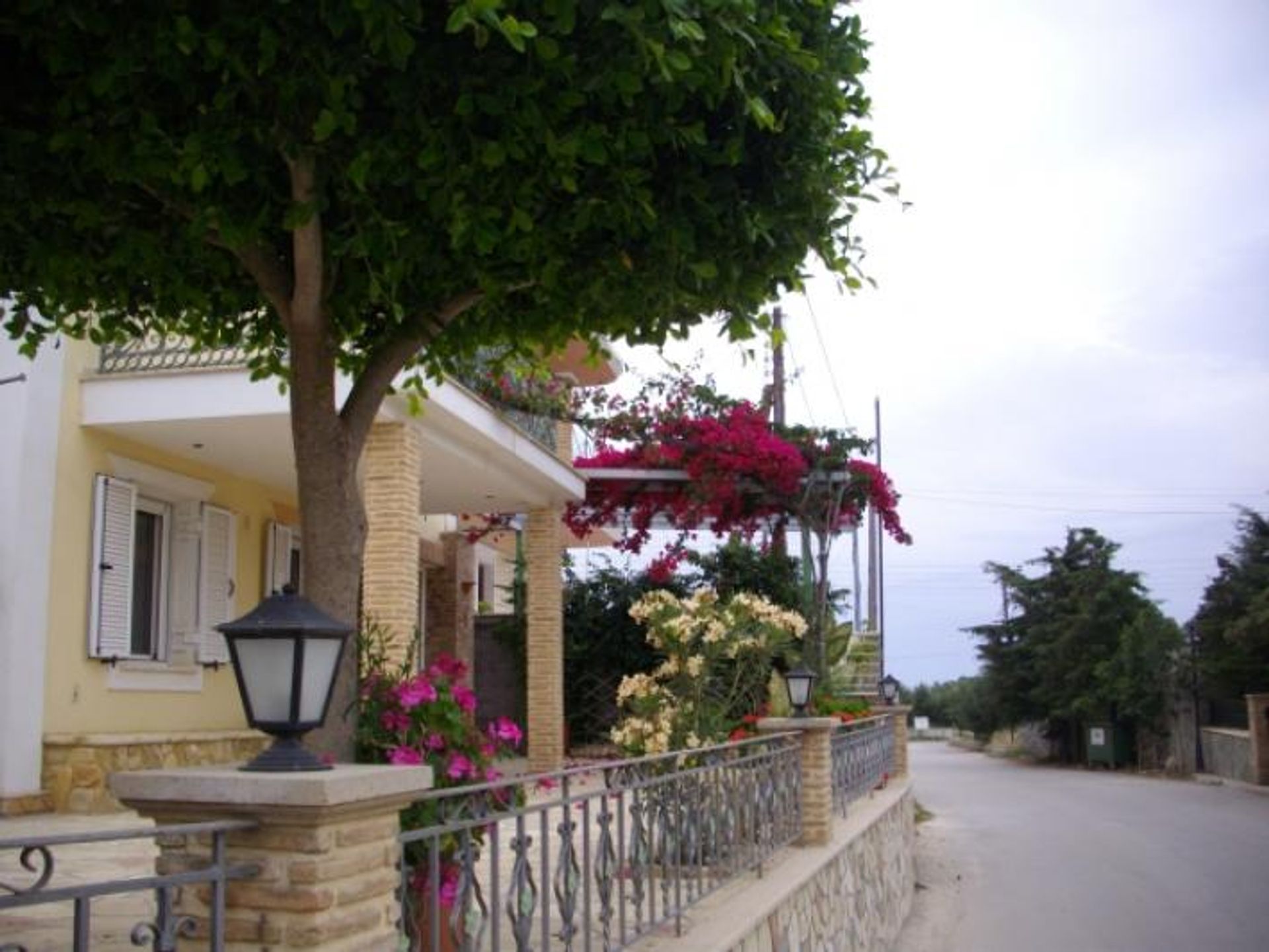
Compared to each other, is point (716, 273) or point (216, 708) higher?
point (716, 273)

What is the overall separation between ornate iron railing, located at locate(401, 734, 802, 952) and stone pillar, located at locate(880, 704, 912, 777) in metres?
7.90

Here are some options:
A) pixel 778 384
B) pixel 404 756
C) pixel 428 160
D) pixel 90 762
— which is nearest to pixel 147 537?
pixel 90 762

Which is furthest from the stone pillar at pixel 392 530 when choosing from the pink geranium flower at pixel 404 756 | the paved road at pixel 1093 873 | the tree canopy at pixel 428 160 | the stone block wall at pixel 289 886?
the stone block wall at pixel 289 886

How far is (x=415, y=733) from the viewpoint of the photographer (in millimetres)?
4750

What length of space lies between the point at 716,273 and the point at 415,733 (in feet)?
6.71

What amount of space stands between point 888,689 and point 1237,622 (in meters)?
11.3

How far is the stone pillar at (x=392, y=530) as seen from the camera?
437 inches

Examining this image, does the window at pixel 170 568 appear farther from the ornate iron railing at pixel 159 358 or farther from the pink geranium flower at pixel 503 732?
the pink geranium flower at pixel 503 732

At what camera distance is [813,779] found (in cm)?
872

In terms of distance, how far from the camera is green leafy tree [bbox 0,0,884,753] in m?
3.99

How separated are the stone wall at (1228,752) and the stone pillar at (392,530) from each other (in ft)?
67.3

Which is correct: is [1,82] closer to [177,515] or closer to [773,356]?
[177,515]

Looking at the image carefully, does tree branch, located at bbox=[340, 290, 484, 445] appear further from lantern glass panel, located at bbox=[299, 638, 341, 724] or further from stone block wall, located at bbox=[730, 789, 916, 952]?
stone block wall, located at bbox=[730, 789, 916, 952]

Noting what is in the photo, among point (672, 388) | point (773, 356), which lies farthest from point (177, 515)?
point (773, 356)
